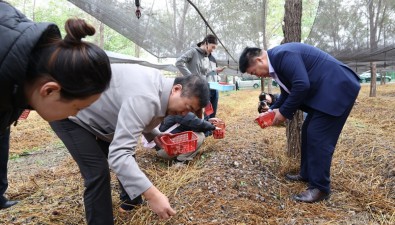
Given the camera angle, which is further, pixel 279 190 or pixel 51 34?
pixel 279 190

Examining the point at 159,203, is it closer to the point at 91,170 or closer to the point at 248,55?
the point at 91,170

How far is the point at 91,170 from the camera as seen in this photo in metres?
1.59

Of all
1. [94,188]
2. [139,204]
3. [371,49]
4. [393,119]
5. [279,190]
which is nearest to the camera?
[94,188]

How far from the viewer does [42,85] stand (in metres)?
0.91

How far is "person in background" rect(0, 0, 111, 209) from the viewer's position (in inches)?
32.0

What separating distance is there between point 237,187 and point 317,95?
37.1 inches

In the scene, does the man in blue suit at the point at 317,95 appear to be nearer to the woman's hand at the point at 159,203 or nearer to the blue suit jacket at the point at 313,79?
the blue suit jacket at the point at 313,79

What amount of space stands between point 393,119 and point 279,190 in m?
4.03

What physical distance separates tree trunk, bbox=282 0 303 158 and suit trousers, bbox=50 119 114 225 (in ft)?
6.33

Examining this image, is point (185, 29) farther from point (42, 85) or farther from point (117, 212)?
point (42, 85)

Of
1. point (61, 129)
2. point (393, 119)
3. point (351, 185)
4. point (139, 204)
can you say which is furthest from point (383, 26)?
point (61, 129)

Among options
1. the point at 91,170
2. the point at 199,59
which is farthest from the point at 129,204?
the point at 199,59

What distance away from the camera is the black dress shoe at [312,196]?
2.20m

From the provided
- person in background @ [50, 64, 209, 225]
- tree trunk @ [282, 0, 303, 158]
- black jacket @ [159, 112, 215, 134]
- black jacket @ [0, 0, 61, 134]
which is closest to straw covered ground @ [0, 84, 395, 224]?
tree trunk @ [282, 0, 303, 158]
